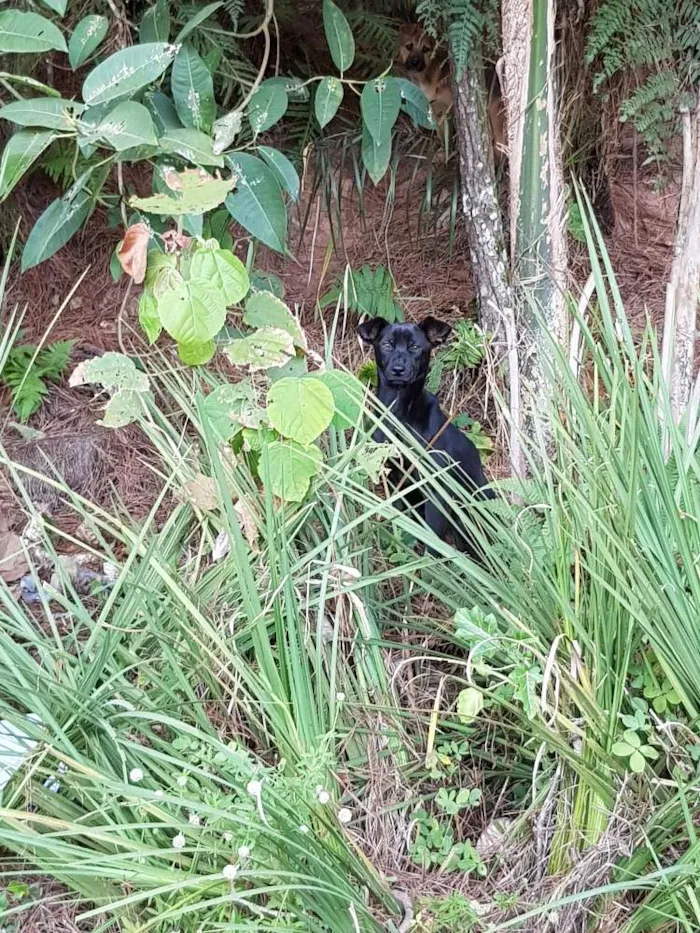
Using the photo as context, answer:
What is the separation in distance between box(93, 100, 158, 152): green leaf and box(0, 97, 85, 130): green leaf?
8cm

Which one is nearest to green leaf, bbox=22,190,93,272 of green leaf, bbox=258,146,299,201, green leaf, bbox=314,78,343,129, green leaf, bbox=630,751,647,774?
green leaf, bbox=258,146,299,201

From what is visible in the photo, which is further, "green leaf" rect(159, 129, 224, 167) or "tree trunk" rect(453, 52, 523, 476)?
"tree trunk" rect(453, 52, 523, 476)

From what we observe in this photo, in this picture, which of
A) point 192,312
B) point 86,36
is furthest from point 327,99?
point 192,312

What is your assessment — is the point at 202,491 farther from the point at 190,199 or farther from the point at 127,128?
the point at 127,128

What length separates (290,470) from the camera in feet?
8.03

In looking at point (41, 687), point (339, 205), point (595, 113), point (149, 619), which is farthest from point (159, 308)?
point (595, 113)

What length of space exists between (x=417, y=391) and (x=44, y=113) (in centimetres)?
160

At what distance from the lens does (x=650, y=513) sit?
2.03m

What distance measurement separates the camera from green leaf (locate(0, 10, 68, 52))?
266cm

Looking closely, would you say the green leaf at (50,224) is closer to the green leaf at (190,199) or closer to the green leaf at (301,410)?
the green leaf at (190,199)

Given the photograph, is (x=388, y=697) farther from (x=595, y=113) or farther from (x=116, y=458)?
(x=595, y=113)

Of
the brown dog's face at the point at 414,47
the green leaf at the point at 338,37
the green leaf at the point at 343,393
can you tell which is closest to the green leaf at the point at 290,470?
the green leaf at the point at 343,393

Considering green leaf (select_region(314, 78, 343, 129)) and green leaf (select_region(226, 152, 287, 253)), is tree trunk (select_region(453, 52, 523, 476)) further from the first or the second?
green leaf (select_region(226, 152, 287, 253))

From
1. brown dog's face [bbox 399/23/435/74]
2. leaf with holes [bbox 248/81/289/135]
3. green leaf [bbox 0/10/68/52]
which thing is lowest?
leaf with holes [bbox 248/81/289/135]
